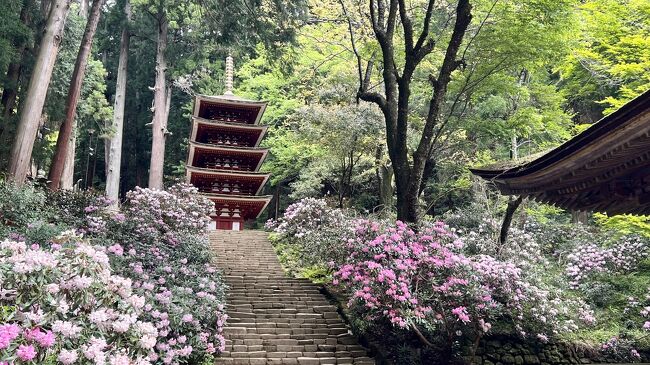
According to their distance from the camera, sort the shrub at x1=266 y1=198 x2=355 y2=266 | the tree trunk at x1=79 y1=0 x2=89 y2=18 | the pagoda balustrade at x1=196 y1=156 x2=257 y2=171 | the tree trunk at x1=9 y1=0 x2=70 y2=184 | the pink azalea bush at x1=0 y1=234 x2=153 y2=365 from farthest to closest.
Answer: the pagoda balustrade at x1=196 y1=156 x2=257 y2=171
the tree trunk at x1=79 y1=0 x2=89 y2=18
the shrub at x1=266 y1=198 x2=355 y2=266
the tree trunk at x1=9 y1=0 x2=70 y2=184
the pink azalea bush at x1=0 y1=234 x2=153 y2=365

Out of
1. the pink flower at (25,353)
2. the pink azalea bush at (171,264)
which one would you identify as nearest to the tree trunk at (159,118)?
the pink azalea bush at (171,264)

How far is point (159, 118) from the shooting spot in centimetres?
2097

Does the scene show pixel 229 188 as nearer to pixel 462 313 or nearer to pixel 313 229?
pixel 313 229

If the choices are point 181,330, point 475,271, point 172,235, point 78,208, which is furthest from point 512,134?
point 78,208

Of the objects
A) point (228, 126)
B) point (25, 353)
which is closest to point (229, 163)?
point (228, 126)

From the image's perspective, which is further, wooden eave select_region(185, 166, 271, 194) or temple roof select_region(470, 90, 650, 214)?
wooden eave select_region(185, 166, 271, 194)

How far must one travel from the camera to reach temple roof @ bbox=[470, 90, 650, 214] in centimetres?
311

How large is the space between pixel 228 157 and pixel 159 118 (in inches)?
136

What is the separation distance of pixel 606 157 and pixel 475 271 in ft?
13.9

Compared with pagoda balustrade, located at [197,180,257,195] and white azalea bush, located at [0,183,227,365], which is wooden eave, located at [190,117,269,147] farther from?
white azalea bush, located at [0,183,227,365]

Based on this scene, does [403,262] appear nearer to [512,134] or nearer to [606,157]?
[606,157]

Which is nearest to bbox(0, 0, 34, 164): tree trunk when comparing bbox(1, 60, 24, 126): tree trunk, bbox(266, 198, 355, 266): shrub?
bbox(1, 60, 24, 126): tree trunk

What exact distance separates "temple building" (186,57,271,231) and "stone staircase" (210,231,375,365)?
315 inches

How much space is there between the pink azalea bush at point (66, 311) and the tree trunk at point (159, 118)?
57.7 ft
